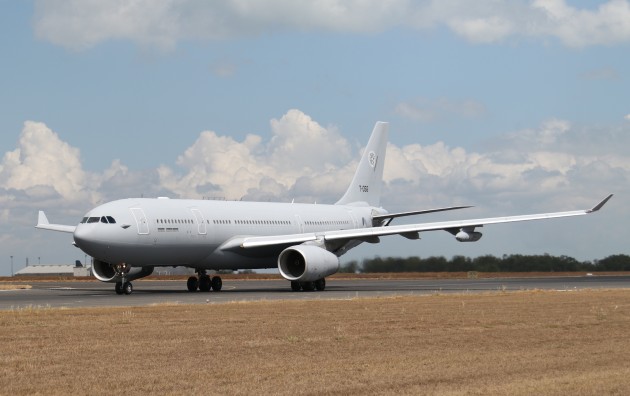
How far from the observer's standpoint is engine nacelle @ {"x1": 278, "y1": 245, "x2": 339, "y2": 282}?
3800 cm

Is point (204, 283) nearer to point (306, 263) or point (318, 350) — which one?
point (306, 263)

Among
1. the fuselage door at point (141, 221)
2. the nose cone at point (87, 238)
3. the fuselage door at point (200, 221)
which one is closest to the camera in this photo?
the nose cone at point (87, 238)

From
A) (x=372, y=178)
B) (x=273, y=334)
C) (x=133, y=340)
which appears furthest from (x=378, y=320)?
(x=372, y=178)

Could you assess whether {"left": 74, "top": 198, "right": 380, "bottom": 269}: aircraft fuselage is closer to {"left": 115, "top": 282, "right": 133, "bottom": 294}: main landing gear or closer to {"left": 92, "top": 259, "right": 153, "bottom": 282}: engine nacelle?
{"left": 115, "top": 282, "right": 133, "bottom": 294}: main landing gear

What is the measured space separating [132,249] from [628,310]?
733 inches

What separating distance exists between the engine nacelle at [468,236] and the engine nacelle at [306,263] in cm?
540

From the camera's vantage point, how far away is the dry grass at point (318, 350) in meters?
11.7

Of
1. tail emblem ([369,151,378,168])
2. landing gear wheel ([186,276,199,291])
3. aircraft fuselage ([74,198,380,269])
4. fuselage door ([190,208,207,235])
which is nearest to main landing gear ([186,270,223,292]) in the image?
landing gear wheel ([186,276,199,291])

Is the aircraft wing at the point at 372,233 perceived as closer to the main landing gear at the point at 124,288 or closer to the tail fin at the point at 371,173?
the main landing gear at the point at 124,288

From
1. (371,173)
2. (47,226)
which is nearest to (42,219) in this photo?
(47,226)

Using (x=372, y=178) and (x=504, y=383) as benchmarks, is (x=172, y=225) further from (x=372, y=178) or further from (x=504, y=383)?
(x=504, y=383)

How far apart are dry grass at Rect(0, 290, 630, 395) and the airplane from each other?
1130 centimetres

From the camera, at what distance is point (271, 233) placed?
1724 inches

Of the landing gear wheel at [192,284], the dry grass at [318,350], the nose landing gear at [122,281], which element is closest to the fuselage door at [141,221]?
the nose landing gear at [122,281]
